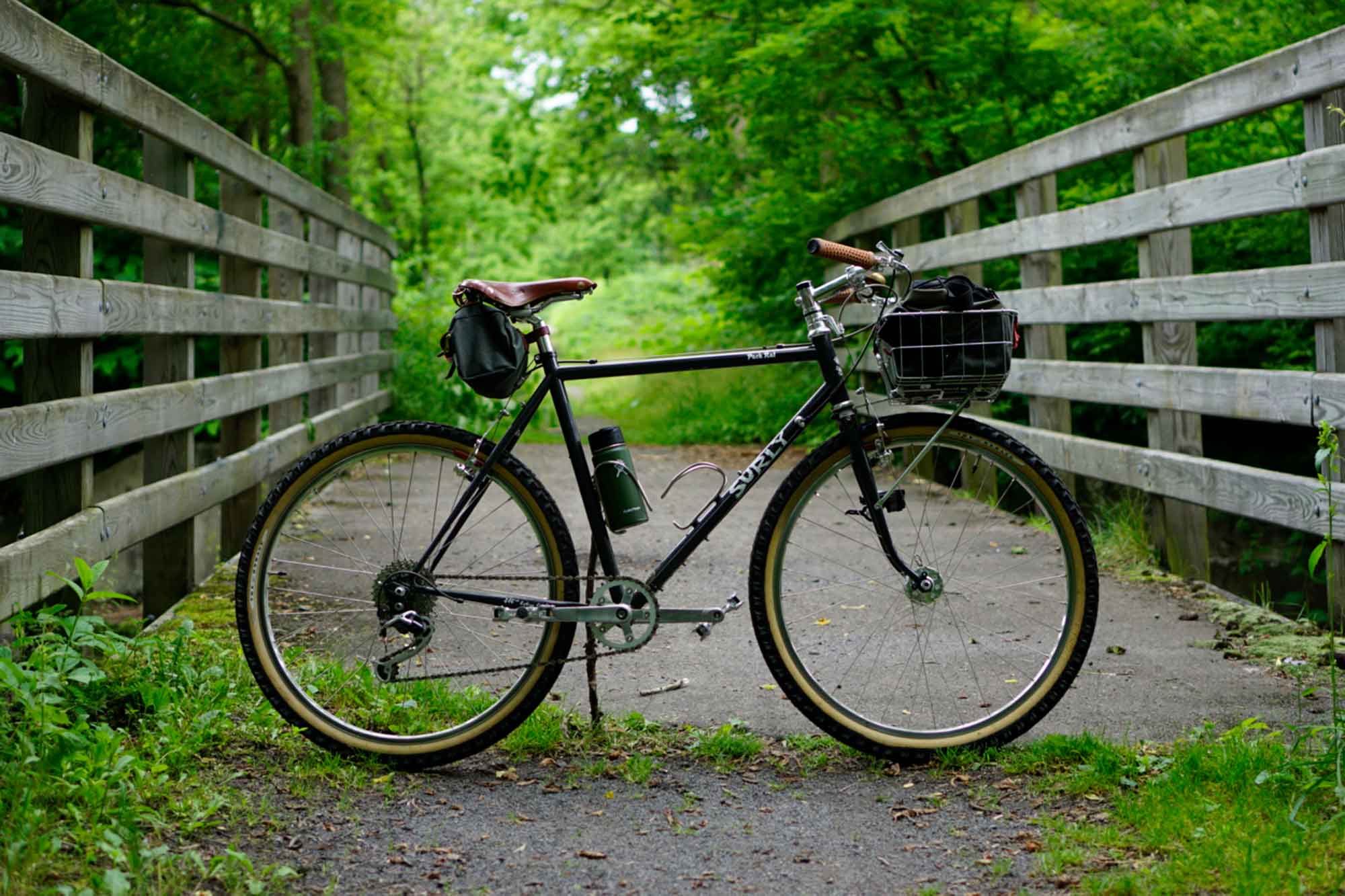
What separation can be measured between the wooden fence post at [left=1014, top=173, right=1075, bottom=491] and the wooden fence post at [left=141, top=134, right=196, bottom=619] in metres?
3.82

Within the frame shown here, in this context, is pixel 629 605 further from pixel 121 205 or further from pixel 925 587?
pixel 121 205

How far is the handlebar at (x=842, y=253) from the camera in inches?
129

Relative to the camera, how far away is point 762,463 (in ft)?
11.6

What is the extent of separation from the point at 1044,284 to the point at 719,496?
3686mm

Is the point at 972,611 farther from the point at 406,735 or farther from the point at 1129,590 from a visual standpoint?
the point at 406,735

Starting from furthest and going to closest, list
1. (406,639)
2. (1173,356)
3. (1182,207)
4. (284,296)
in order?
(284,296) < (1173,356) < (1182,207) < (406,639)

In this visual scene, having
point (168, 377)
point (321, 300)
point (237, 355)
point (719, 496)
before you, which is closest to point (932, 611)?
point (719, 496)

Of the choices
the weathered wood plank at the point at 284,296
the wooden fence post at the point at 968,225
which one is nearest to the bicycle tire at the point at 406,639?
the weathered wood plank at the point at 284,296

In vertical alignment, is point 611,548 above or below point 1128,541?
above

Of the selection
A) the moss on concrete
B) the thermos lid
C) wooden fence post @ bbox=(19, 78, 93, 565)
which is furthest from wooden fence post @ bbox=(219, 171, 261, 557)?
the moss on concrete

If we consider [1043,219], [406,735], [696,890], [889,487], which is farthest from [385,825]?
[1043,219]

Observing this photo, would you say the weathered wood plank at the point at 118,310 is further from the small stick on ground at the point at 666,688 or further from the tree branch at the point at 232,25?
the tree branch at the point at 232,25

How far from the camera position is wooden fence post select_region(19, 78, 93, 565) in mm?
3707

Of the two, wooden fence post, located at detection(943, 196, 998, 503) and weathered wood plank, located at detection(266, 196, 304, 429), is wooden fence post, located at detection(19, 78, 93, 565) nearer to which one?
weathered wood plank, located at detection(266, 196, 304, 429)
